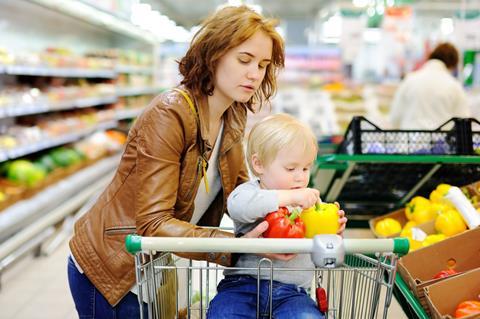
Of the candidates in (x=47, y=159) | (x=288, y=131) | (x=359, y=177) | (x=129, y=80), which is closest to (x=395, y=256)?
(x=288, y=131)

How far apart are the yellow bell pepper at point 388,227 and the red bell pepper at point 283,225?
1609 millimetres

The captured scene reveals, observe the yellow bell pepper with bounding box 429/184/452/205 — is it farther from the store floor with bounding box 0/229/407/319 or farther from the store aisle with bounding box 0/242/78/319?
the store aisle with bounding box 0/242/78/319

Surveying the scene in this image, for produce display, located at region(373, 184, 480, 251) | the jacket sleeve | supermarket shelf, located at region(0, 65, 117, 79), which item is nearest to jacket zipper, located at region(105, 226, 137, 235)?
the jacket sleeve

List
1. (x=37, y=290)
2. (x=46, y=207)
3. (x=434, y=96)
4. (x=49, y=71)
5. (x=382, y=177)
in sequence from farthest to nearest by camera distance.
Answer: (x=49, y=71)
(x=46, y=207)
(x=434, y=96)
(x=37, y=290)
(x=382, y=177)

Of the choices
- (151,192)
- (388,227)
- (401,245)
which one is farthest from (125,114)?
(401,245)

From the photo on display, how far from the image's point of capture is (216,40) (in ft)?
5.94

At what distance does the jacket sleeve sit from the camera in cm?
170

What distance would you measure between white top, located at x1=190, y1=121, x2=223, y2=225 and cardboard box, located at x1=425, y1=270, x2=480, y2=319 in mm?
843

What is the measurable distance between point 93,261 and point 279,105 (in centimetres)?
537

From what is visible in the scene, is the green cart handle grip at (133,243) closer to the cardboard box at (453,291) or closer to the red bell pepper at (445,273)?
the cardboard box at (453,291)

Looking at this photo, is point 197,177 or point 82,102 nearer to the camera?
point 197,177

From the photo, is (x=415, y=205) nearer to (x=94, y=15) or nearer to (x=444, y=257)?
(x=444, y=257)

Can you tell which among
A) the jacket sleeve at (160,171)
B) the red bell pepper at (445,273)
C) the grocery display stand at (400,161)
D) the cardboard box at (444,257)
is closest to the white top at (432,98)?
the grocery display stand at (400,161)

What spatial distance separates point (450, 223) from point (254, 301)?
142cm
